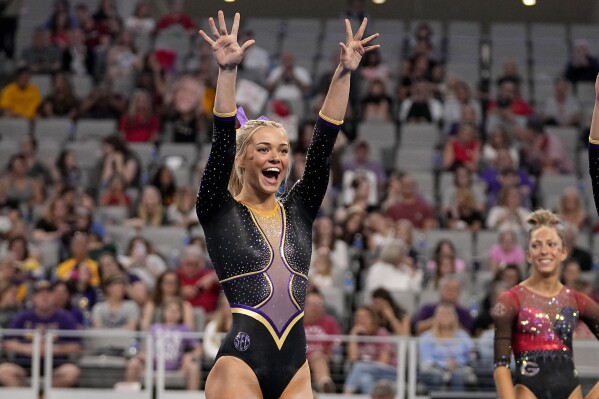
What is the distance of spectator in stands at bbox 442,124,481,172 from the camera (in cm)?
1209

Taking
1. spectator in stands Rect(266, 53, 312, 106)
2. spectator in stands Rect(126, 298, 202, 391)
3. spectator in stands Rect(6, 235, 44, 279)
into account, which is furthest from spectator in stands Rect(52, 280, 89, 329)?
spectator in stands Rect(266, 53, 312, 106)

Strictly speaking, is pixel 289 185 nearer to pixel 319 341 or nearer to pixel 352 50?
pixel 319 341

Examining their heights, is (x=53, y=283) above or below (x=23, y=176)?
below

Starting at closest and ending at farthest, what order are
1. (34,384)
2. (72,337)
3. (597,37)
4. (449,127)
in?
(34,384) < (72,337) < (449,127) < (597,37)

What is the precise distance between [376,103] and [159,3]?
507 centimetres

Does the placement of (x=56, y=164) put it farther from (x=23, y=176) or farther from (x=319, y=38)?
(x=319, y=38)

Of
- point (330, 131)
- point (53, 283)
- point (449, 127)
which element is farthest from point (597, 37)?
point (330, 131)

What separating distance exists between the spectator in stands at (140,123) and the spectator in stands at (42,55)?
171 centimetres

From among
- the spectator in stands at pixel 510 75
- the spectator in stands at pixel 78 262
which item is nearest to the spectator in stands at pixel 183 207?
the spectator in stands at pixel 78 262

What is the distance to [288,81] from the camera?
13.5 metres

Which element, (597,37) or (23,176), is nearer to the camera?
(23,176)

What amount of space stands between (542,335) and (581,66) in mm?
8999

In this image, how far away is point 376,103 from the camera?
42.7ft

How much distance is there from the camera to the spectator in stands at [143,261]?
34.3 feet
